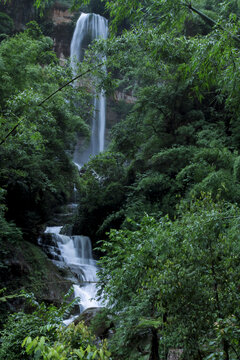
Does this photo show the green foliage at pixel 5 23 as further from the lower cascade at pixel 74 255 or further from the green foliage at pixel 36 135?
the lower cascade at pixel 74 255

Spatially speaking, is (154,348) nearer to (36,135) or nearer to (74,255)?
(36,135)

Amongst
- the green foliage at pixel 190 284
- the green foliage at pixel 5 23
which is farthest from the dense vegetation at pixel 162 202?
the green foliage at pixel 5 23

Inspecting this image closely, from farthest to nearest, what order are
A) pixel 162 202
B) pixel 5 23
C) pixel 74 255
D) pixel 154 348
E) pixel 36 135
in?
pixel 5 23, pixel 74 255, pixel 162 202, pixel 36 135, pixel 154 348

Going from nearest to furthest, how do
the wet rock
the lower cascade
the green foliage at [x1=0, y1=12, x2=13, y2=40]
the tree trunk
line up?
1. the tree trunk
2. the wet rock
3. the lower cascade
4. the green foliage at [x1=0, y1=12, x2=13, y2=40]

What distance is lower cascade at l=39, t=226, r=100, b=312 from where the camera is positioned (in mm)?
11409

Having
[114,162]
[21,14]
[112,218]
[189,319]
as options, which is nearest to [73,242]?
[112,218]

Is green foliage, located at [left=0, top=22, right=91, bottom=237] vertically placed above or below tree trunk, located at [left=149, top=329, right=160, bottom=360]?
above

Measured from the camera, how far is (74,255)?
13.5 metres

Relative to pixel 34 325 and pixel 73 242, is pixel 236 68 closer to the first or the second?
pixel 34 325

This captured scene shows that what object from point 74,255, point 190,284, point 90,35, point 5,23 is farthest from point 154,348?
point 90,35

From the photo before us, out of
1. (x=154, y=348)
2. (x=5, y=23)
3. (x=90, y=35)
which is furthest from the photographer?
(x=90, y=35)

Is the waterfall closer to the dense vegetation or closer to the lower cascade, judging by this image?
the dense vegetation

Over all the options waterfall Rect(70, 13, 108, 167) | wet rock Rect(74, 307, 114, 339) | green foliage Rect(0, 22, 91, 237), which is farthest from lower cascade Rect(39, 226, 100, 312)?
waterfall Rect(70, 13, 108, 167)

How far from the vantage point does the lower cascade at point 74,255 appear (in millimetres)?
11409
